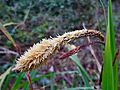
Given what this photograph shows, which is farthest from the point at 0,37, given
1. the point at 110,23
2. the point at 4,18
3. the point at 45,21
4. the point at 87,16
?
the point at 110,23

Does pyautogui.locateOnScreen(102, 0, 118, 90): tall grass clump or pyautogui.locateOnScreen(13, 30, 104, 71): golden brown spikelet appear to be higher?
pyautogui.locateOnScreen(13, 30, 104, 71): golden brown spikelet

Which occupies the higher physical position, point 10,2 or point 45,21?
point 10,2

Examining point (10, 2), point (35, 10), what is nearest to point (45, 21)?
point (35, 10)

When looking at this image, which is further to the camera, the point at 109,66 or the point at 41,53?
the point at 109,66

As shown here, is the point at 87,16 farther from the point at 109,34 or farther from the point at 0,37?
the point at 109,34

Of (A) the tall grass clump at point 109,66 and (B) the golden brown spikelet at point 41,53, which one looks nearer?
(B) the golden brown spikelet at point 41,53

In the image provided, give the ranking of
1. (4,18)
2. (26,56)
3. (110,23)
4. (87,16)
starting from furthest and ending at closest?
(87,16) < (4,18) < (110,23) < (26,56)

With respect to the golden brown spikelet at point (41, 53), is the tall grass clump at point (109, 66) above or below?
below

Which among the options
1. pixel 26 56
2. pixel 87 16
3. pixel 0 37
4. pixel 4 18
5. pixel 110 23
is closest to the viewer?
pixel 26 56

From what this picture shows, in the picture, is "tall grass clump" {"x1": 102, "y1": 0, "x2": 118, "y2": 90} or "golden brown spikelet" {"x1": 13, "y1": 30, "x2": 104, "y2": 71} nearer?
"golden brown spikelet" {"x1": 13, "y1": 30, "x2": 104, "y2": 71}

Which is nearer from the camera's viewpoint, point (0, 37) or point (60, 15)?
point (0, 37)
